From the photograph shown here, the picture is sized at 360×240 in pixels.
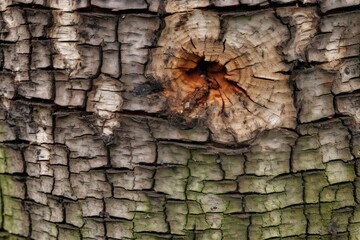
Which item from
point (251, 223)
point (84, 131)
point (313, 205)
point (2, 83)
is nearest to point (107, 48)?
point (84, 131)

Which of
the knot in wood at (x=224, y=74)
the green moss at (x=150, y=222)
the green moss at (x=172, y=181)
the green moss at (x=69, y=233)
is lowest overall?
the green moss at (x=69, y=233)

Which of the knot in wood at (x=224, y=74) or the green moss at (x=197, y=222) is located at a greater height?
the knot in wood at (x=224, y=74)

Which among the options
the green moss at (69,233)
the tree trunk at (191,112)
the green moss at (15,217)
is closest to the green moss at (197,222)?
the tree trunk at (191,112)

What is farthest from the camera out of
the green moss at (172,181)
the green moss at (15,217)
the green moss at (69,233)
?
the green moss at (15,217)

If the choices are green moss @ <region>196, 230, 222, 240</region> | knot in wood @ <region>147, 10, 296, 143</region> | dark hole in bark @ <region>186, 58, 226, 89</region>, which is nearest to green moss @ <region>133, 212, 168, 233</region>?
green moss @ <region>196, 230, 222, 240</region>

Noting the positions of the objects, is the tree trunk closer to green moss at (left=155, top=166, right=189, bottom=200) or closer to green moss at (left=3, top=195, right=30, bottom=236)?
green moss at (left=155, top=166, right=189, bottom=200)

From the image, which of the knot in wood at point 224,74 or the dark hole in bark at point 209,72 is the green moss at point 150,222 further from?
the dark hole in bark at point 209,72

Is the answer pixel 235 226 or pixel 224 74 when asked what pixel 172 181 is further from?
pixel 224 74

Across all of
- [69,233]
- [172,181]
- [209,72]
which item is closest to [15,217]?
[69,233]

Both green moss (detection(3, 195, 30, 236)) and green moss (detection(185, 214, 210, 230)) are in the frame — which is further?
green moss (detection(3, 195, 30, 236))

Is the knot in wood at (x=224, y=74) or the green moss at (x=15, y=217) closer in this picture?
the knot in wood at (x=224, y=74)
